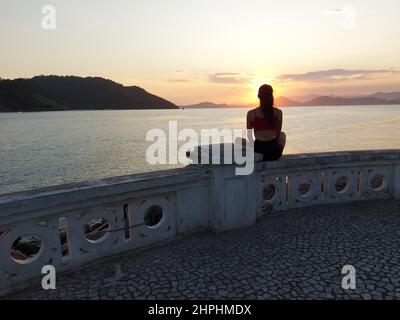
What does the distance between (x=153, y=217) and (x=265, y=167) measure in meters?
5.94

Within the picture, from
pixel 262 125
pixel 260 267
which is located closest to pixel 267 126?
pixel 262 125

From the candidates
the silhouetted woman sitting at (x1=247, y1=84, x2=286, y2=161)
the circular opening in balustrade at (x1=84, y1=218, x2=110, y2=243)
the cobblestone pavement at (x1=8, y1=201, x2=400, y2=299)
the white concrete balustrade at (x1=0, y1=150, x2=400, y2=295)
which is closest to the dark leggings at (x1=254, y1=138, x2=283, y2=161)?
the silhouetted woman sitting at (x1=247, y1=84, x2=286, y2=161)

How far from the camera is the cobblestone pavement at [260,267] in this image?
3734mm

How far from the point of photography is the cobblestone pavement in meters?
3.73

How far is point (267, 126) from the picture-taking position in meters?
5.64

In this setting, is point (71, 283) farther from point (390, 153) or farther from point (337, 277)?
point (390, 153)

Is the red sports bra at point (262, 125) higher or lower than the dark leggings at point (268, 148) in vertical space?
higher

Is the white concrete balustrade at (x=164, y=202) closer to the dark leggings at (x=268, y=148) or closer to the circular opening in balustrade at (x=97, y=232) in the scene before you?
the circular opening in balustrade at (x=97, y=232)

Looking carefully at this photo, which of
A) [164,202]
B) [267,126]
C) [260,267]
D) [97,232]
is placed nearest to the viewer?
[260,267]

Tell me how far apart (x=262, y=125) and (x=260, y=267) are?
2456 mm

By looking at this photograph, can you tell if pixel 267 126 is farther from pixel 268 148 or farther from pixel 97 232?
pixel 97 232

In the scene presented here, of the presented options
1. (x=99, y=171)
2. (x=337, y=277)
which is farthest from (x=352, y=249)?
(x=99, y=171)

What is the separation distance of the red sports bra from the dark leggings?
22 cm

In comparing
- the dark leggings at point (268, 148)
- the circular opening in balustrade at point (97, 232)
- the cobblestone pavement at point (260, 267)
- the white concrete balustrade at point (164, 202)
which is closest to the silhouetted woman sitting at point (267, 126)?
the dark leggings at point (268, 148)
